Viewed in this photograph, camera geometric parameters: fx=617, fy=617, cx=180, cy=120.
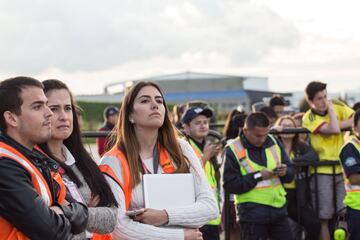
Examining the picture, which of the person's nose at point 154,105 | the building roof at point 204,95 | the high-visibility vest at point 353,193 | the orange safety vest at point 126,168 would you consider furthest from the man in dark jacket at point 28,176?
the building roof at point 204,95

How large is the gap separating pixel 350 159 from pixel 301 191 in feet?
3.73

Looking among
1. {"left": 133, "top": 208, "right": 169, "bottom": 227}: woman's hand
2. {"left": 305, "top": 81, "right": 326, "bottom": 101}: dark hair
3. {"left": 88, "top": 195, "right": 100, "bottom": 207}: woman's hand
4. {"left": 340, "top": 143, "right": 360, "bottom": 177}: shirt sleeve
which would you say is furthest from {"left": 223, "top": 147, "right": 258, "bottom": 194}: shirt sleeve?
{"left": 88, "top": 195, "right": 100, "bottom": 207}: woman's hand

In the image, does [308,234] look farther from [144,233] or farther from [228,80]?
[228,80]

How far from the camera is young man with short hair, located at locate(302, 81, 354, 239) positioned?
7242 mm

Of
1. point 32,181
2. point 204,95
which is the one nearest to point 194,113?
point 32,181

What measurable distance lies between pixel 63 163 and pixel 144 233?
67 centimetres

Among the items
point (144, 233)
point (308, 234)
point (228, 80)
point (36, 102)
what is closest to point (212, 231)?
point (308, 234)

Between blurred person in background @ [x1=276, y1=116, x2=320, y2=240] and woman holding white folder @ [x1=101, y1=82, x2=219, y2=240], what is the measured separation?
3098mm

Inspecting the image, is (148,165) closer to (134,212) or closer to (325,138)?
(134,212)

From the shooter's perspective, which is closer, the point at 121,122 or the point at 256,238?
the point at 121,122

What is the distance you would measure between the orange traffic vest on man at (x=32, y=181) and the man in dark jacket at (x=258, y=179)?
3.47m

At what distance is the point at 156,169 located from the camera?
13.7 ft

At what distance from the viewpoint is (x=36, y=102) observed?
319cm

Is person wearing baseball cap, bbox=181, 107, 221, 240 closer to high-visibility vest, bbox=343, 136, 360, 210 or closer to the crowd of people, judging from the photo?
the crowd of people
